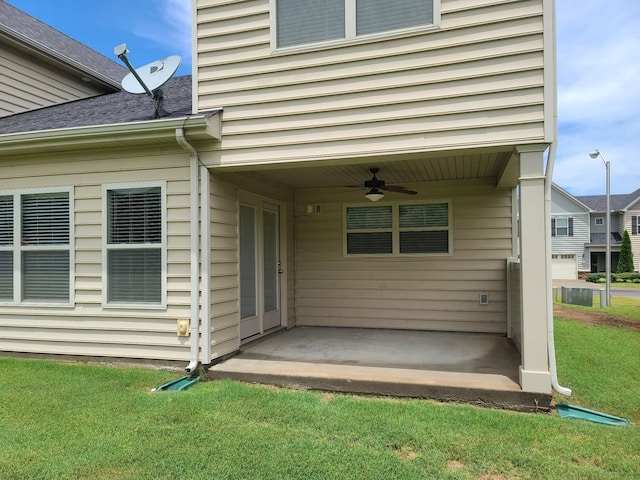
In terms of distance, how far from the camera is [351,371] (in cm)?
429

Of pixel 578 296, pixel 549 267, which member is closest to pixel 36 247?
pixel 549 267

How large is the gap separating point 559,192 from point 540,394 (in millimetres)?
30009

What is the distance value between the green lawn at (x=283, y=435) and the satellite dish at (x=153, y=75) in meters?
3.12

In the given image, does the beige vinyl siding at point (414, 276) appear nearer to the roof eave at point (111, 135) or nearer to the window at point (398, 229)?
the window at point (398, 229)

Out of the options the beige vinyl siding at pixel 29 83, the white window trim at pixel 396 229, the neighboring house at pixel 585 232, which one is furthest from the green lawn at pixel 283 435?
the neighboring house at pixel 585 232

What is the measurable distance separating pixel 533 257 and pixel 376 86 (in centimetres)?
211

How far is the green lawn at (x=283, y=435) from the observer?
8.48 feet

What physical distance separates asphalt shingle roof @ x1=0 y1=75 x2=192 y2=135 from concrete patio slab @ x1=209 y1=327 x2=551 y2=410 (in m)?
2.92

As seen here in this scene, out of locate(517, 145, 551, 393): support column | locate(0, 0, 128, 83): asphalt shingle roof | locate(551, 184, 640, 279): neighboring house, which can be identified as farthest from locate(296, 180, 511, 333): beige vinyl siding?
locate(551, 184, 640, 279): neighboring house

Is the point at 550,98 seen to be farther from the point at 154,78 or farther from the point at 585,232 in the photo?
the point at 585,232

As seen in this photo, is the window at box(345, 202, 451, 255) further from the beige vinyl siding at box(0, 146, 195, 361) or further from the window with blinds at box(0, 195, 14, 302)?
the window with blinds at box(0, 195, 14, 302)

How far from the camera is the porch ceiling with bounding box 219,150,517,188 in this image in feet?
17.1

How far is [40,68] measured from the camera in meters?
7.48

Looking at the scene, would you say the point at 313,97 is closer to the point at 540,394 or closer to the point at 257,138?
the point at 257,138
